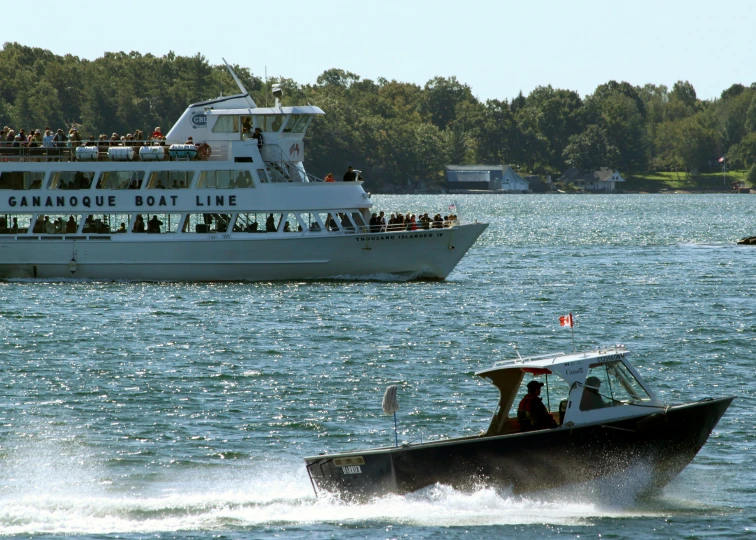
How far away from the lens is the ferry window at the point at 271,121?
51.6m

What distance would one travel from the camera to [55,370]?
31688 mm

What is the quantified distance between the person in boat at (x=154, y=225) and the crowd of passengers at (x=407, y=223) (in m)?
8.83

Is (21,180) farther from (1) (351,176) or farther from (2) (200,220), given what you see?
(1) (351,176)

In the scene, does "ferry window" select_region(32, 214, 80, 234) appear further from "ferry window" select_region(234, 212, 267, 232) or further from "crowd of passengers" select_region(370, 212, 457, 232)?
"crowd of passengers" select_region(370, 212, 457, 232)

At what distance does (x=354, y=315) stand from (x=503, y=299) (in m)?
8.56

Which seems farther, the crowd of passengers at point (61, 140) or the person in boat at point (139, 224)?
the crowd of passengers at point (61, 140)

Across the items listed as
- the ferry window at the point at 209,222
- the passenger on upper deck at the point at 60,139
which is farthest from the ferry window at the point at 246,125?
the passenger on upper deck at the point at 60,139

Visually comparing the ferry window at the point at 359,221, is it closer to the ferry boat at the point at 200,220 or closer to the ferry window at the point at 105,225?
the ferry boat at the point at 200,220

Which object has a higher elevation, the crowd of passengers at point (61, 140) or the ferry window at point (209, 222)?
the crowd of passengers at point (61, 140)

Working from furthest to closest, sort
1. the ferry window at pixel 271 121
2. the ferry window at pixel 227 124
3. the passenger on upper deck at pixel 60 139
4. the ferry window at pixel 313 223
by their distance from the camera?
the passenger on upper deck at pixel 60 139 → the ferry window at pixel 271 121 → the ferry window at pixel 227 124 → the ferry window at pixel 313 223

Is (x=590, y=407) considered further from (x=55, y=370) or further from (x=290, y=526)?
(x=55, y=370)

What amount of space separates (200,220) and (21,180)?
26.2 ft

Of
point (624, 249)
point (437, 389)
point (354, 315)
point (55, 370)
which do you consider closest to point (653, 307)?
point (354, 315)

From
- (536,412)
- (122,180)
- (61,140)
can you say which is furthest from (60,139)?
(536,412)
